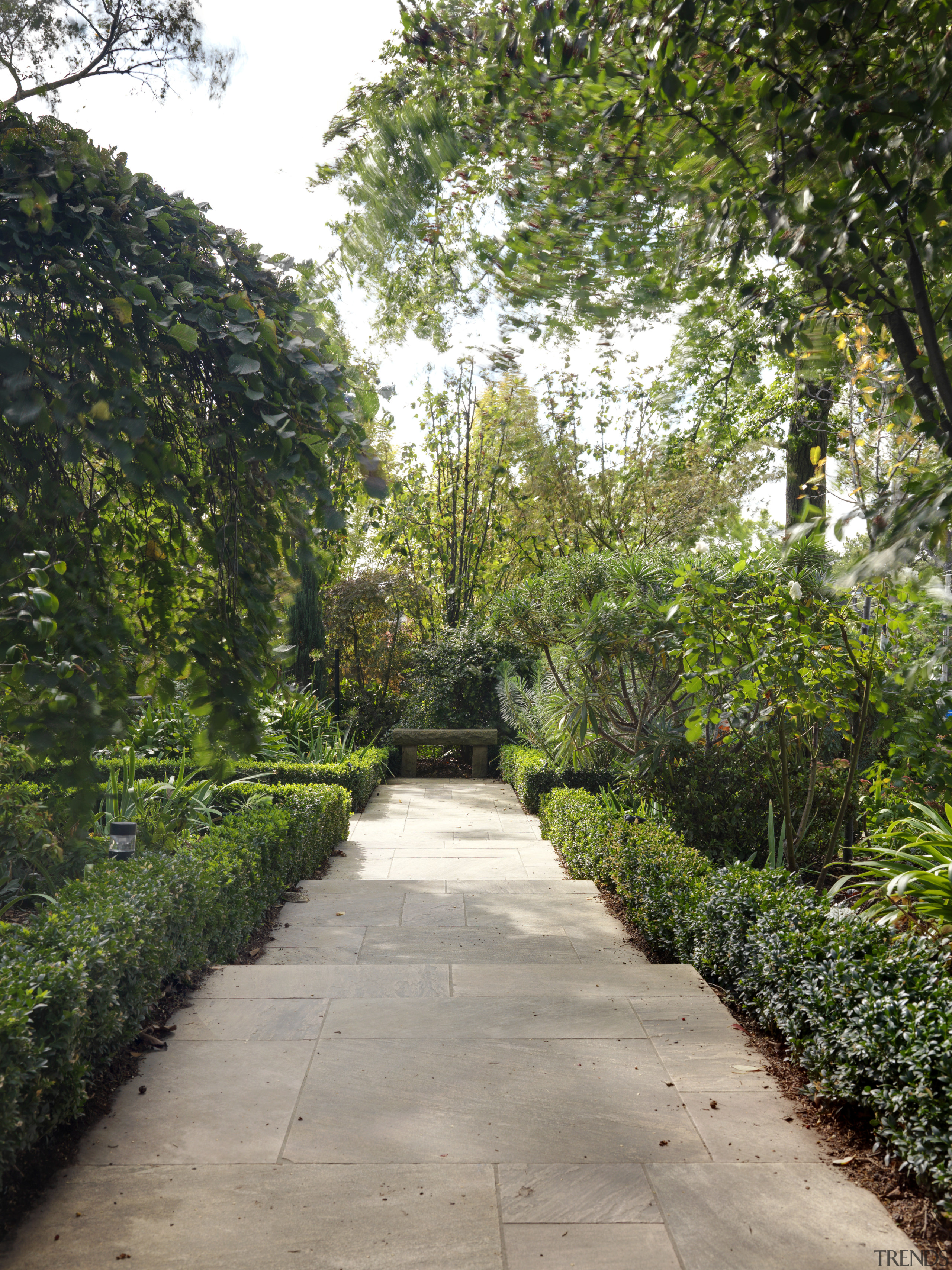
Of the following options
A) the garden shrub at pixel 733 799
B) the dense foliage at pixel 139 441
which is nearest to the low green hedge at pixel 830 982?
the garden shrub at pixel 733 799

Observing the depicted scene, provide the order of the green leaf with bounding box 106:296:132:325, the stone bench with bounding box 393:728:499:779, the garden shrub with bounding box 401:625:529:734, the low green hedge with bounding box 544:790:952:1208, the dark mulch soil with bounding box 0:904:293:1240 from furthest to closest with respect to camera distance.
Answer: the garden shrub with bounding box 401:625:529:734
the stone bench with bounding box 393:728:499:779
the green leaf with bounding box 106:296:132:325
the low green hedge with bounding box 544:790:952:1208
the dark mulch soil with bounding box 0:904:293:1240

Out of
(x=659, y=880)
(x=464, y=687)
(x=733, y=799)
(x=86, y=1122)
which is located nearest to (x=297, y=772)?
(x=733, y=799)

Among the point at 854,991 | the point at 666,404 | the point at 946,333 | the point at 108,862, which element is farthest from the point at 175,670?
the point at 666,404

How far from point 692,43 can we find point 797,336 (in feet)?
4.03

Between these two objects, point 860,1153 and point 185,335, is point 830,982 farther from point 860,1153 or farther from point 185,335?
point 185,335

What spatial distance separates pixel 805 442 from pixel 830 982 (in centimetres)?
745

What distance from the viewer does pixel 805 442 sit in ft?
28.9

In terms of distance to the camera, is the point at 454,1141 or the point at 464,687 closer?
the point at 454,1141

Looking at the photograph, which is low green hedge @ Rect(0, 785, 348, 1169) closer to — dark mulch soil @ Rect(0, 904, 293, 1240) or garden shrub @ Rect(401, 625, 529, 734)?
dark mulch soil @ Rect(0, 904, 293, 1240)

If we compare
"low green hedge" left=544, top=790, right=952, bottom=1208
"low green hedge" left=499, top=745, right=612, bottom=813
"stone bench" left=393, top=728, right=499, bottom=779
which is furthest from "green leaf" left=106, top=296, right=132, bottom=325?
"stone bench" left=393, top=728, right=499, bottom=779

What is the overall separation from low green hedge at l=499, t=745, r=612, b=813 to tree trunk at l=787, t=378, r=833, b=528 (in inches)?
108

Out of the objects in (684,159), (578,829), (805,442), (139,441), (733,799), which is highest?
(805,442)

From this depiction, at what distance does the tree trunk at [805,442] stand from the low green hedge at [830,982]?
3.67 meters

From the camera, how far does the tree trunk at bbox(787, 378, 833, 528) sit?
7.11 meters
